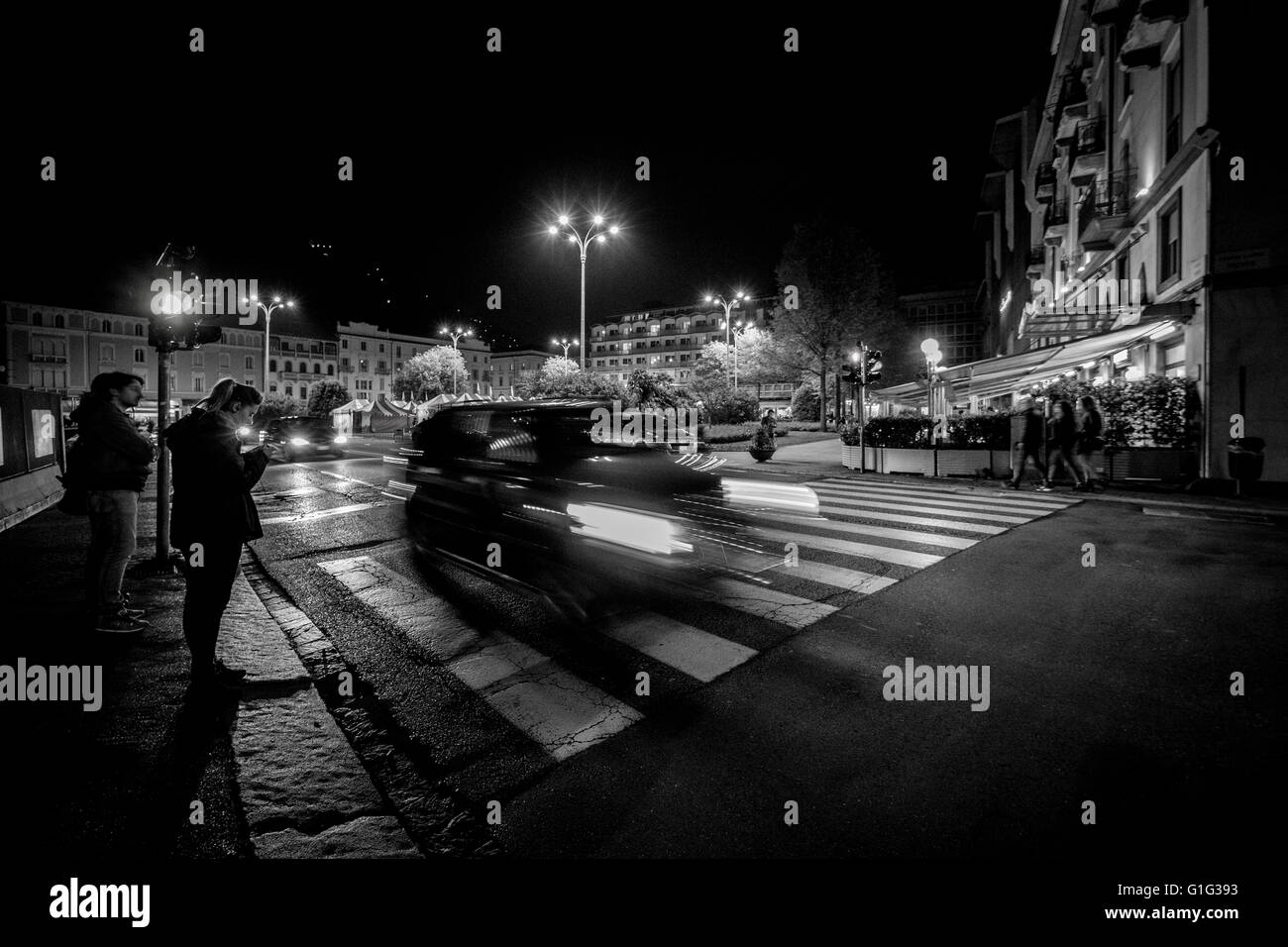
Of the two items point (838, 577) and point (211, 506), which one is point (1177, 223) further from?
point (211, 506)

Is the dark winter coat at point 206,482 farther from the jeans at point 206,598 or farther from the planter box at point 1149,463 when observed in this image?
the planter box at point 1149,463

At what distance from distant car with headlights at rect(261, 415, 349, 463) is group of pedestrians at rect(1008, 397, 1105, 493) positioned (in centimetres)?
2198

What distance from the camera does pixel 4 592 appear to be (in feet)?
19.0

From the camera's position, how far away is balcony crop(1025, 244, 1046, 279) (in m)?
33.4

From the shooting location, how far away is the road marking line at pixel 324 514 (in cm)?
1015

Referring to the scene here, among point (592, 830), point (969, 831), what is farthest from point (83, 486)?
point (969, 831)

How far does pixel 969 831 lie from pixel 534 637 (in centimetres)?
315

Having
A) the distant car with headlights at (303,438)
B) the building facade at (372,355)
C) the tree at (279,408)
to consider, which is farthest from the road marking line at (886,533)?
the building facade at (372,355)

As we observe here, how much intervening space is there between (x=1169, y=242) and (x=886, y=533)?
15.7m

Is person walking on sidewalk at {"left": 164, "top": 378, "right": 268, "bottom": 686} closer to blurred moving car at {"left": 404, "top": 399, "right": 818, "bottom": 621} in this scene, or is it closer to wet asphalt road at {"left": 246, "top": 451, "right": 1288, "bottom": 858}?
wet asphalt road at {"left": 246, "top": 451, "right": 1288, "bottom": 858}

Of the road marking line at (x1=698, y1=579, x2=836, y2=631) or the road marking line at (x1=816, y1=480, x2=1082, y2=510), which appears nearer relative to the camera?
the road marking line at (x1=698, y1=579, x2=836, y2=631)

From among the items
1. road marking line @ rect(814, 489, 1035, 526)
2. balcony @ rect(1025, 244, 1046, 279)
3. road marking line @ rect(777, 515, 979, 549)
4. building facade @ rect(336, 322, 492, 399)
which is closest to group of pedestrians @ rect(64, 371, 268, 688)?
road marking line @ rect(777, 515, 979, 549)

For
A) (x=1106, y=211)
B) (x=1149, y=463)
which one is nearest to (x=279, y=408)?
(x=1106, y=211)
